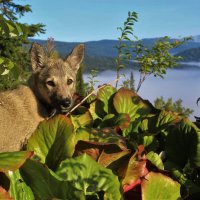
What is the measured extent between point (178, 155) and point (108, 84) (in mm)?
1601

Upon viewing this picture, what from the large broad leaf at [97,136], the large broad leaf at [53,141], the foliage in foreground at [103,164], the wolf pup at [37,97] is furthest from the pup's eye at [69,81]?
the large broad leaf at [53,141]

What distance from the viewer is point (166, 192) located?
8.38 feet

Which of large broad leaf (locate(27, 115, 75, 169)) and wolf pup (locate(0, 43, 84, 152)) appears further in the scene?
wolf pup (locate(0, 43, 84, 152))

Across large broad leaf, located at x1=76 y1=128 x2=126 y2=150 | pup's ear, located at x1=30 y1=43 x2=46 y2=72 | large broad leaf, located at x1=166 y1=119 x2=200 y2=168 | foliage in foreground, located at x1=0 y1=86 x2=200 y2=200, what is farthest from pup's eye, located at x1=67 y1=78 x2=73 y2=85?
large broad leaf, located at x1=76 y1=128 x2=126 y2=150

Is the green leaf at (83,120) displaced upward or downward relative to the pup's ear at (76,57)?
downward

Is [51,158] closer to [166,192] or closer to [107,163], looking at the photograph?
[107,163]

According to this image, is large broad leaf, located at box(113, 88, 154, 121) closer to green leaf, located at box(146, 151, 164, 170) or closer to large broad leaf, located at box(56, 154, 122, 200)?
green leaf, located at box(146, 151, 164, 170)

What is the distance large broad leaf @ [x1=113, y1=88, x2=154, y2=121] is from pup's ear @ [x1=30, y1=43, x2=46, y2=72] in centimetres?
→ 295

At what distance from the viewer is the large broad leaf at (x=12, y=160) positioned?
2.11 m

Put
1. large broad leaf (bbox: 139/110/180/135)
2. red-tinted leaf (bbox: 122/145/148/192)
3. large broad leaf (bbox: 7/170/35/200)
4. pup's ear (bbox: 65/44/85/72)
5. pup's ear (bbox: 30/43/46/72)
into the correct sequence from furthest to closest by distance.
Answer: pup's ear (bbox: 65/44/85/72), pup's ear (bbox: 30/43/46/72), large broad leaf (bbox: 139/110/180/135), red-tinted leaf (bbox: 122/145/148/192), large broad leaf (bbox: 7/170/35/200)

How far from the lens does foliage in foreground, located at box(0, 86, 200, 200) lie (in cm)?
229

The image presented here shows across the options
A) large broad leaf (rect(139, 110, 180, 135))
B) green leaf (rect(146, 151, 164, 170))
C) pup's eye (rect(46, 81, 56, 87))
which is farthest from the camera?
pup's eye (rect(46, 81, 56, 87))

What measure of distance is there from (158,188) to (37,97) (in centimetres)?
452

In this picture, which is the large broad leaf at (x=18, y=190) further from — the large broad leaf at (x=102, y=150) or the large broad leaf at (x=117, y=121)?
the large broad leaf at (x=117, y=121)
